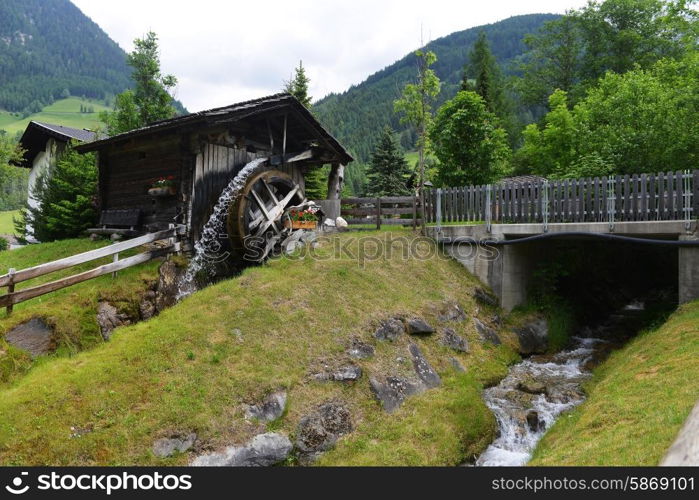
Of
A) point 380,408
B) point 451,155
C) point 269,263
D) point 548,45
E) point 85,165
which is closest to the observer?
point 380,408

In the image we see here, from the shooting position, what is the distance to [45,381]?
7344 mm

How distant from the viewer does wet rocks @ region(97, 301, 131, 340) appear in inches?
396

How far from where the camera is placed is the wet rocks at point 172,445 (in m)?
6.49

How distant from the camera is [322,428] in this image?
757 centimetres

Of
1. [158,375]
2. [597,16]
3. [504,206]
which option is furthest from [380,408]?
[597,16]

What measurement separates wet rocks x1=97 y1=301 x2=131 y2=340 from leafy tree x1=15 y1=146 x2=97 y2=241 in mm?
9273

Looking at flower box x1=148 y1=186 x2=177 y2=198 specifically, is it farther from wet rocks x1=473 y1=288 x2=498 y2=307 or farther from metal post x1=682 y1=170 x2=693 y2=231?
metal post x1=682 y1=170 x2=693 y2=231

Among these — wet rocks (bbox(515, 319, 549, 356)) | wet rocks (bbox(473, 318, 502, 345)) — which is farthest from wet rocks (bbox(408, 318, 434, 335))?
wet rocks (bbox(515, 319, 549, 356))

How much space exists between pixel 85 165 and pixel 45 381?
47.6 ft

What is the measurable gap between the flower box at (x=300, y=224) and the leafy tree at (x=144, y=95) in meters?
15.0

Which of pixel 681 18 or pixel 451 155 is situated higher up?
pixel 681 18

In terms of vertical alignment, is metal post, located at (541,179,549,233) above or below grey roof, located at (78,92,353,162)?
below

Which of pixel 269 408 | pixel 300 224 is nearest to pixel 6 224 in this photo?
pixel 300 224
